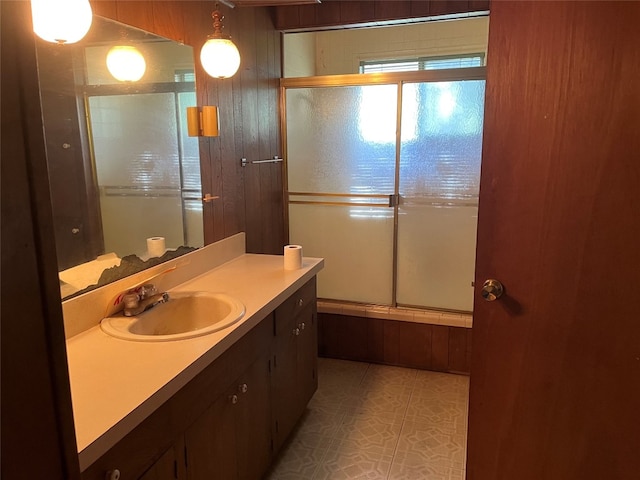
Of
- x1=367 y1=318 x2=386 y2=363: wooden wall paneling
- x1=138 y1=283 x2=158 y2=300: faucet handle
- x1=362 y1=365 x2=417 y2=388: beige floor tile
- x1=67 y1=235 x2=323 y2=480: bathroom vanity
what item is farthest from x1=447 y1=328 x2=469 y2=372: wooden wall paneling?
x1=138 y1=283 x2=158 y2=300: faucet handle

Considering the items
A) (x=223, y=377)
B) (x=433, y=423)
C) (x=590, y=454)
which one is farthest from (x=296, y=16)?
(x=590, y=454)

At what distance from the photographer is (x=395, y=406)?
265cm

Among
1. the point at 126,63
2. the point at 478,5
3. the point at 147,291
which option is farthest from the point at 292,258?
the point at 478,5

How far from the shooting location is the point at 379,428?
96.1 inches

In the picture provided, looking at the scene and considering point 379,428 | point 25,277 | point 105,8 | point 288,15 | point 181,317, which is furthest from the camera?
point 288,15

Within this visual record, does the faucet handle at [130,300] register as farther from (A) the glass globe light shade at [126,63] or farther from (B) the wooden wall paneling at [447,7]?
(B) the wooden wall paneling at [447,7]

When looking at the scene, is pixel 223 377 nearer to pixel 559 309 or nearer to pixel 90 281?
pixel 90 281

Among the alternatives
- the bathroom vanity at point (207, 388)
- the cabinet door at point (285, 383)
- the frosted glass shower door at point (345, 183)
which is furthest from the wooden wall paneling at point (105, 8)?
the frosted glass shower door at point (345, 183)

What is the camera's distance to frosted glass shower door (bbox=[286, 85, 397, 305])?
299 cm

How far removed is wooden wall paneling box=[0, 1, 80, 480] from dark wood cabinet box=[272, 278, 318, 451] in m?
1.37

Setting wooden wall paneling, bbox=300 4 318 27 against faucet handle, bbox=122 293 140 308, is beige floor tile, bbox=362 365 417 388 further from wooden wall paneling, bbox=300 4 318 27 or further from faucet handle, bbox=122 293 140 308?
wooden wall paneling, bbox=300 4 318 27

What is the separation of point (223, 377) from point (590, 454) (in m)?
1.20

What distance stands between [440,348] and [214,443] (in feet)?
5.89

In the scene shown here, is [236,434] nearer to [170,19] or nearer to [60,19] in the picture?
[60,19]
